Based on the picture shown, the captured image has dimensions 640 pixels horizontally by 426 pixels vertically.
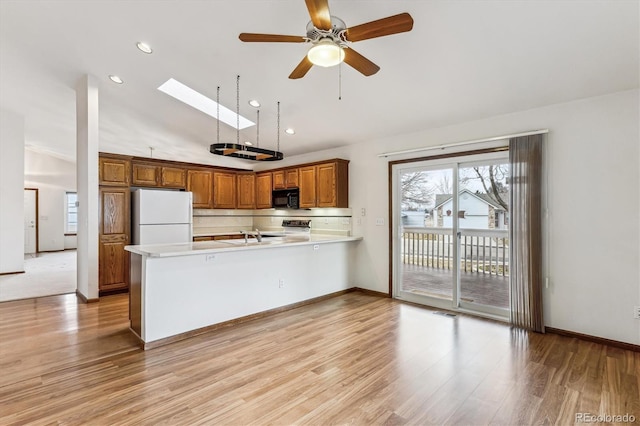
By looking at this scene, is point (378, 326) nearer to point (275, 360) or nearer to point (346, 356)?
point (346, 356)

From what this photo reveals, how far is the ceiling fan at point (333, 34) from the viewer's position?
6.48 feet

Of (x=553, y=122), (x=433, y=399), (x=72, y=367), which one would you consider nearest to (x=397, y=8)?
(x=553, y=122)

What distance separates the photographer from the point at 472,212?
13.8ft

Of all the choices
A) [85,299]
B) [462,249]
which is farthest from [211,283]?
[462,249]

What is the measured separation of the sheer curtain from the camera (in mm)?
3512

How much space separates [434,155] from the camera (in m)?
4.44

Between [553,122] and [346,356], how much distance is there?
3306 mm

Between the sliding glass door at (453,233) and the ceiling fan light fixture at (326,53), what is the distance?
2662mm

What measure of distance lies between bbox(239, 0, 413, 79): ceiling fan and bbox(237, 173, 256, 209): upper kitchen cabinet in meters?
4.91

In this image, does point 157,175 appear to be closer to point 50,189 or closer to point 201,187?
point 201,187

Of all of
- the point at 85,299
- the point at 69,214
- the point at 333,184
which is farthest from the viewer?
the point at 69,214

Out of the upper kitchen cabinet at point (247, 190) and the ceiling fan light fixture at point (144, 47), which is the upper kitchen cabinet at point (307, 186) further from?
the ceiling fan light fixture at point (144, 47)

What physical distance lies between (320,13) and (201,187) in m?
5.15

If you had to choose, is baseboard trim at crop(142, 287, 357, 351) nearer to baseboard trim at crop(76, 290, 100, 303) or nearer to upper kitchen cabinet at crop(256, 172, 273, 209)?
baseboard trim at crop(76, 290, 100, 303)
